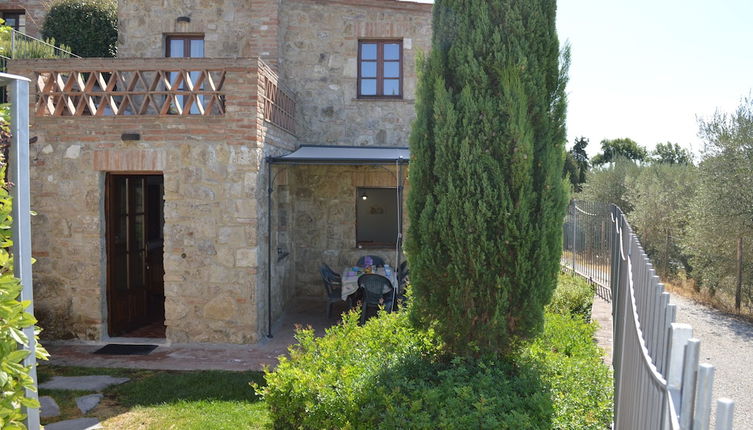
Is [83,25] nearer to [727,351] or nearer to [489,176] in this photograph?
[489,176]

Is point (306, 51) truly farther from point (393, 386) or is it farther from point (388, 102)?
point (393, 386)

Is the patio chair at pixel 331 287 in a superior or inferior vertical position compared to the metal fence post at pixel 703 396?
inferior

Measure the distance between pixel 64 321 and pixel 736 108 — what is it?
1526 centimetres

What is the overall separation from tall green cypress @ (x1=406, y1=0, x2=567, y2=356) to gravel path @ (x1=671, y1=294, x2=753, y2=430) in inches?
148

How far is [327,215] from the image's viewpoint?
37.8ft

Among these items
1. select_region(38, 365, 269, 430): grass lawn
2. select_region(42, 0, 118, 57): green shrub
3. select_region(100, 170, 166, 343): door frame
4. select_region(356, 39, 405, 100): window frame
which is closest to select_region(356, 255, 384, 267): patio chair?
select_region(356, 39, 405, 100): window frame

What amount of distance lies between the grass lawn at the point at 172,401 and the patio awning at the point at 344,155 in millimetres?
3292

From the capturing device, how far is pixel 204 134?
826cm

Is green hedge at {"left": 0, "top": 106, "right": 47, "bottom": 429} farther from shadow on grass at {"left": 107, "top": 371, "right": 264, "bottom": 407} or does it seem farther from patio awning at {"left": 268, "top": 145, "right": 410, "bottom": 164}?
patio awning at {"left": 268, "top": 145, "right": 410, "bottom": 164}

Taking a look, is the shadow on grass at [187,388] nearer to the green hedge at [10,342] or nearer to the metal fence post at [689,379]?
the green hedge at [10,342]

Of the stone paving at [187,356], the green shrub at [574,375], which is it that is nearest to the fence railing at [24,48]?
the stone paving at [187,356]

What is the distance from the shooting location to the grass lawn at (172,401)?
5648 mm

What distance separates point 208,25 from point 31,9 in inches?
242

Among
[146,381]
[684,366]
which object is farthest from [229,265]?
[684,366]
